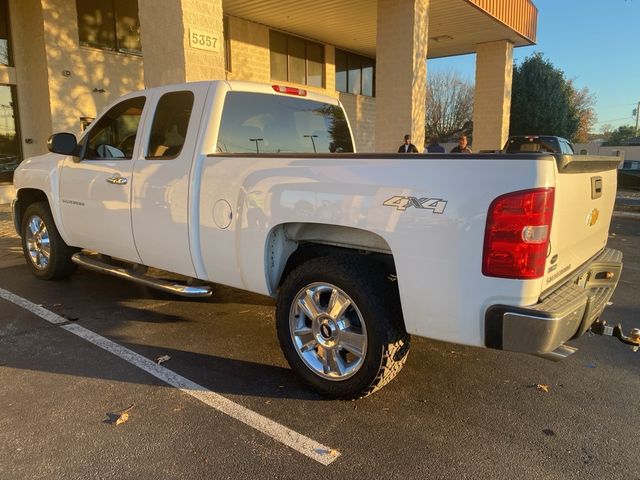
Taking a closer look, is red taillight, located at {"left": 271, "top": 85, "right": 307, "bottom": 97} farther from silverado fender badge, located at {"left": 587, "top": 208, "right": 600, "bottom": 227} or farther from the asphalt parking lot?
silverado fender badge, located at {"left": 587, "top": 208, "right": 600, "bottom": 227}

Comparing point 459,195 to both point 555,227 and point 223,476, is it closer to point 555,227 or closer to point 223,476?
point 555,227

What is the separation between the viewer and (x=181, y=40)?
8188 mm

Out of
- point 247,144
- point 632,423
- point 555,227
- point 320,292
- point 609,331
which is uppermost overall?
point 247,144

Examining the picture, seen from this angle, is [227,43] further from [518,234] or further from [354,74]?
[518,234]

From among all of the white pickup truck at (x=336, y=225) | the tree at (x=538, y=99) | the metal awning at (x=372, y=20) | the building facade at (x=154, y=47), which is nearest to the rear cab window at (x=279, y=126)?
the white pickup truck at (x=336, y=225)

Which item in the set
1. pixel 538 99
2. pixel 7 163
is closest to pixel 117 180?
pixel 7 163

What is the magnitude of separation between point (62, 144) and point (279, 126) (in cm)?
211

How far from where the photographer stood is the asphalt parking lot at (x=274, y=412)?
264 cm

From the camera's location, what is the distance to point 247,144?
4199mm

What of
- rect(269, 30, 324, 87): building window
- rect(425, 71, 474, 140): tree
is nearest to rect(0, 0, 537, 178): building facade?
rect(269, 30, 324, 87): building window

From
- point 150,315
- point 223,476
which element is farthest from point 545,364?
point 150,315

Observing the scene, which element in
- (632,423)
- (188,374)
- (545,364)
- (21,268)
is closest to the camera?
(632,423)

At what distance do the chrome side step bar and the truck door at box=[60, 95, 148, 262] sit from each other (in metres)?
0.13

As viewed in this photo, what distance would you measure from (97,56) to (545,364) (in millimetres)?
13073
